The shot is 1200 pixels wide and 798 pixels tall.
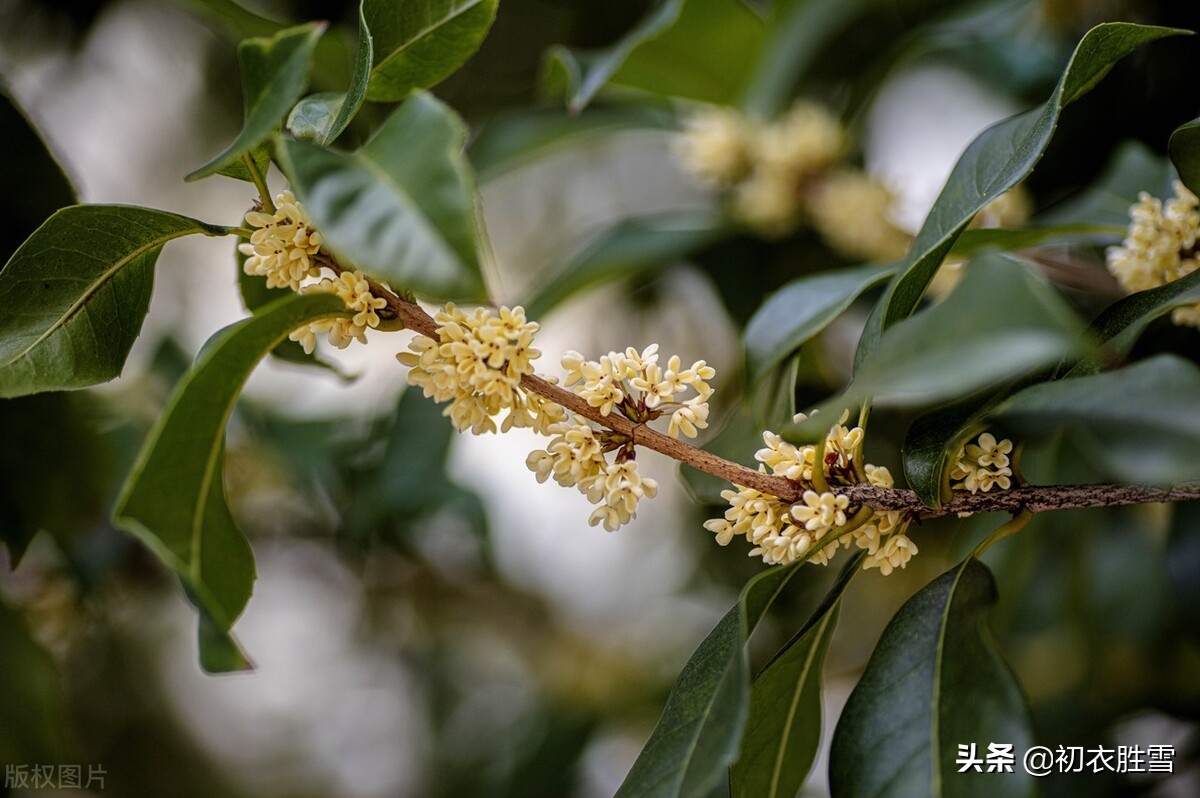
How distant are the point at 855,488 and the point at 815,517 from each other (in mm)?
43

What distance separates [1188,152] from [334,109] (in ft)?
1.73

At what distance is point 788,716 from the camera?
584 mm

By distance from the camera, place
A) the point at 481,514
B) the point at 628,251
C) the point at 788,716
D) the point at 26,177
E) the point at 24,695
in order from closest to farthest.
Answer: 1. the point at 788,716
2. the point at 26,177
3. the point at 24,695
4. the point at 628,251
5. the point at 481,514

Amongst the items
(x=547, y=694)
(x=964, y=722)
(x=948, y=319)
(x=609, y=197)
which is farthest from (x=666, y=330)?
(x=948, y=319)

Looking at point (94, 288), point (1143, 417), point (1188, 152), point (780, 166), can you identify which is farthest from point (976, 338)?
point (780, 166)

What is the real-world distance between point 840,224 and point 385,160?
0.84 meters

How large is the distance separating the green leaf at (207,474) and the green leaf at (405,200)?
2.8 inches

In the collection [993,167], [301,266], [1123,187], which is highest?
[1123,187]

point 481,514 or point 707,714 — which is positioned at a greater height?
point 481,514

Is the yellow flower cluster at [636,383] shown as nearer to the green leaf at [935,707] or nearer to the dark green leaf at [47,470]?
the green leaf at [935,707]

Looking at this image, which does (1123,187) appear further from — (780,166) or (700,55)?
(700,55)

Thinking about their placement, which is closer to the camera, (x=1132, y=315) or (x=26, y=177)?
(x=1132, y=315)

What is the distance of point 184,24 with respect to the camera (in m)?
1.59

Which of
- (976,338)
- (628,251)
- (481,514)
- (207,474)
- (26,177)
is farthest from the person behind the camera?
(481,514)
